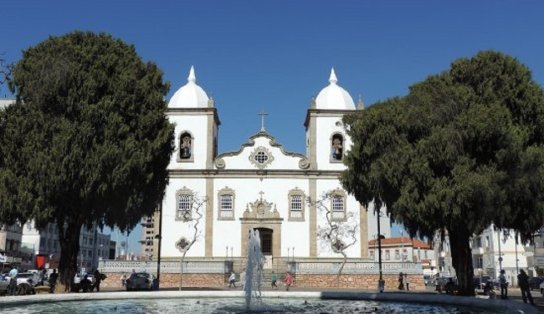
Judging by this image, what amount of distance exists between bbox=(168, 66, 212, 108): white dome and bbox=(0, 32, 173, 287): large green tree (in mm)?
18608

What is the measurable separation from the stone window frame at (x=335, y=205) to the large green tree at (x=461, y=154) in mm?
17012

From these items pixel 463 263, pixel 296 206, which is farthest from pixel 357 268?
pixel 463 263

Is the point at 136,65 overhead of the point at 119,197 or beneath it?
overhead

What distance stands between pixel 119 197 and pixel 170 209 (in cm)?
1816

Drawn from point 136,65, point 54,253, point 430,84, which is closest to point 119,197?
point 136,65

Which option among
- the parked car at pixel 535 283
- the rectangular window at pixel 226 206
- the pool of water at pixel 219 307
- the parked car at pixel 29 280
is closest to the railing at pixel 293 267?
the rectangular window at pixel 226 206

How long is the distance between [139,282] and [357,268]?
12975 millimetres

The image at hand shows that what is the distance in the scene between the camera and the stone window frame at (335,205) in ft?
123

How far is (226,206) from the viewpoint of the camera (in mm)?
38000

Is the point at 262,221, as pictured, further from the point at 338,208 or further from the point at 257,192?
the point at 338,208

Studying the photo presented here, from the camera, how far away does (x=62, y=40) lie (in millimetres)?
20609

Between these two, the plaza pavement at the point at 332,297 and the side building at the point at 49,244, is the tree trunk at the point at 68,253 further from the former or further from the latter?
the side building at the point at 49,244

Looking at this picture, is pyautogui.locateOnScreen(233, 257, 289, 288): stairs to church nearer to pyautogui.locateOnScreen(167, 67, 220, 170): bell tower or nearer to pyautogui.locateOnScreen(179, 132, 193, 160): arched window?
pyautogui.locateOnScreen(167, 67, 220, 170): bell tower

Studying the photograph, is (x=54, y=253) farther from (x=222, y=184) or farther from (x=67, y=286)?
(x=67, y=286)
